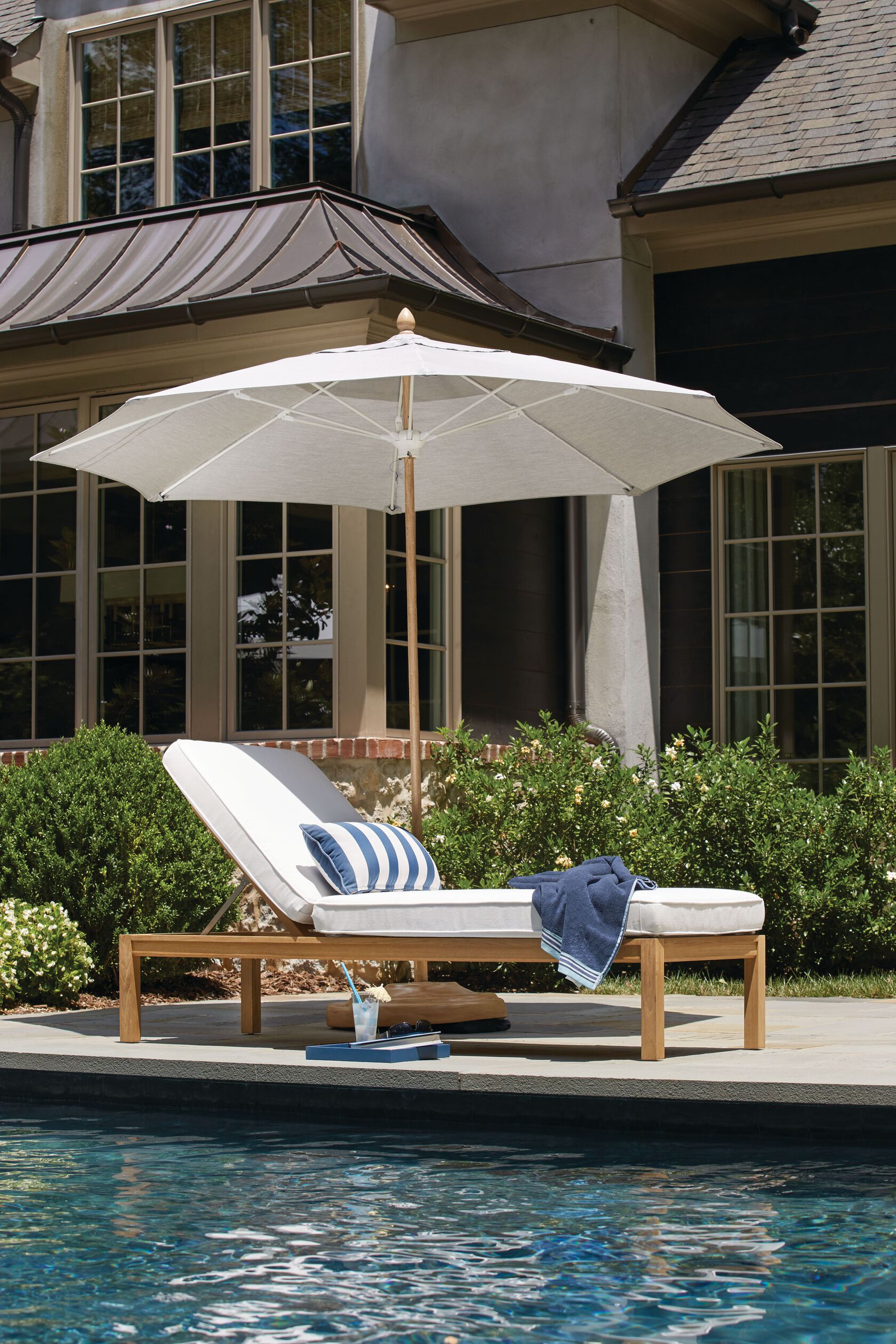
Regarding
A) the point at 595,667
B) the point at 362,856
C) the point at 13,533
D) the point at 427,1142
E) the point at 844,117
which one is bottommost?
the point at 427,1142

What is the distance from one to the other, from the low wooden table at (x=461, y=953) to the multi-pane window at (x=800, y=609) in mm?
4411

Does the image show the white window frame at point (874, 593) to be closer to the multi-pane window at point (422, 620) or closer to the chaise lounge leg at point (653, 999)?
the multi-pane window at point (422, 620)

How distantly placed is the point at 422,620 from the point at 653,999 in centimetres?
388

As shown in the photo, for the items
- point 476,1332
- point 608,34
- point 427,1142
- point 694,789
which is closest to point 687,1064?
point 427,1142

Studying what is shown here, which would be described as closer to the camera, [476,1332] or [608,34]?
[476,1332]

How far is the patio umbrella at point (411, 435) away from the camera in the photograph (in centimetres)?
617

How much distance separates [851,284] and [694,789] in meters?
3.41

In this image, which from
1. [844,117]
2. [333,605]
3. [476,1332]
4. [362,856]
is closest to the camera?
[476,1332]

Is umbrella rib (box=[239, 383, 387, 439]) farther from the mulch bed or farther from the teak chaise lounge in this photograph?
the mulch bed

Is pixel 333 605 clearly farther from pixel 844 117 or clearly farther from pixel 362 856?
pixel 844 117

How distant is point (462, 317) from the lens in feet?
27.9

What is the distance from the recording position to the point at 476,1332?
122 inches

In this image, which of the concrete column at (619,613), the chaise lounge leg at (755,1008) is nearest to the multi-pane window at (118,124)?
the concrete column at (619,613)

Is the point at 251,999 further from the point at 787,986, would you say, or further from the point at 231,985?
the point at 787,986
